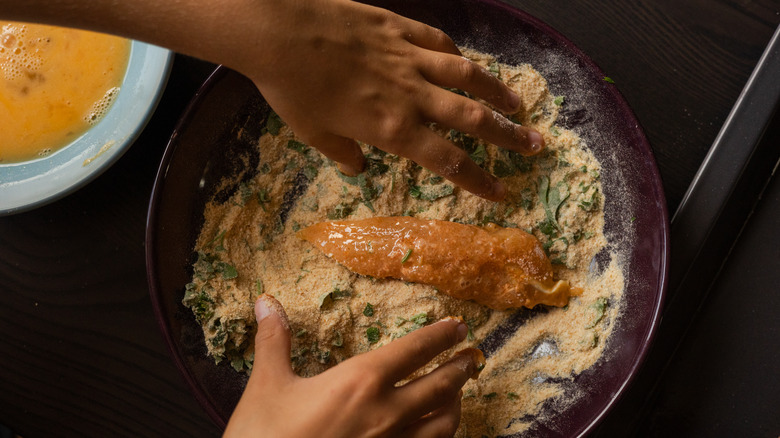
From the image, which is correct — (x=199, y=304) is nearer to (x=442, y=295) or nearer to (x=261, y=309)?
(x=261, y=309)

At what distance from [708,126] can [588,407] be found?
0.67m

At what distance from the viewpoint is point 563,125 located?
123 centimetres

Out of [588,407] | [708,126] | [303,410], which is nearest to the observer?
[303,410]

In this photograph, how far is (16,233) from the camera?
1.36 m

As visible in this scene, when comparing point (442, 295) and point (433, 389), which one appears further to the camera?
point (442, 295)

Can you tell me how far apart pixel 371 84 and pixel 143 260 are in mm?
702

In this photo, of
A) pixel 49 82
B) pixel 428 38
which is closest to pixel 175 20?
pixel 428 38

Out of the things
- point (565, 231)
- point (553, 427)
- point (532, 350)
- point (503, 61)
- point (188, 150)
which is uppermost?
point (503, 61)

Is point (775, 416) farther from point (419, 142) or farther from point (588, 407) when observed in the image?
point (419, 142)

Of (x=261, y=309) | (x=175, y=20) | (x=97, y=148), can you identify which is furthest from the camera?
(x=97, y=148)

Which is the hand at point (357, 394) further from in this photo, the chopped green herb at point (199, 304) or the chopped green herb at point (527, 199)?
the chopped green herb at point (527, 199)

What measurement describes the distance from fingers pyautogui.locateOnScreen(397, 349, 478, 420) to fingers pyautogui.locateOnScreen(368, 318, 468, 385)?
0.03 m

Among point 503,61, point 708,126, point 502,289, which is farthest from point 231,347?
point 708,126

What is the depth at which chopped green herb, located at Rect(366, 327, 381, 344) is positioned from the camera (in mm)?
1196
